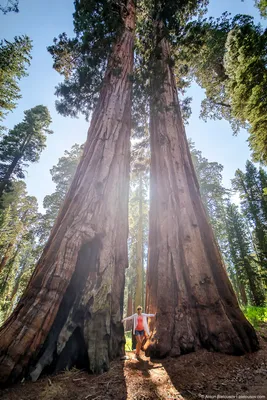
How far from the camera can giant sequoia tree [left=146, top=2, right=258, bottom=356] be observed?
10.4ft

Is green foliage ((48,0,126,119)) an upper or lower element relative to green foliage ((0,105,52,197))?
lower

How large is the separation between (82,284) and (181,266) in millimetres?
2008

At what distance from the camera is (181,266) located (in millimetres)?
3979

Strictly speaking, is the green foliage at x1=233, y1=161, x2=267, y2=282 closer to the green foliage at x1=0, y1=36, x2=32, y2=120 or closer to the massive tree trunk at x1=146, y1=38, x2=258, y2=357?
the massive tree trunk at x1=146, y1=38, x2=258, y2=357

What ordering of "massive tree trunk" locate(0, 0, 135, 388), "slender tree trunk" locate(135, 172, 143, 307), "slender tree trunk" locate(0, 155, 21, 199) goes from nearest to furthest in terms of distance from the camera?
1. "massive tree trunk" locate(0, 0, 135, 388)
2. "slender tree trunk" locate(135, 172, 143, 307)
3. "slender tree trunk" locate(0, 155, 21, 199)

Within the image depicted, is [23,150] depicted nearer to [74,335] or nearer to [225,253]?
[74,335]

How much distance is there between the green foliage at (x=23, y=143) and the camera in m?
15.7

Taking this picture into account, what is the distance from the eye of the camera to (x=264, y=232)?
1584 centimetres

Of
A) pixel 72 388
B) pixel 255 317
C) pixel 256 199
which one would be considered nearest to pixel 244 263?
pixel 256 199

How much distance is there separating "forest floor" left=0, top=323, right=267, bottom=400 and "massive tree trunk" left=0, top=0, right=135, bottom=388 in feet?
0.70

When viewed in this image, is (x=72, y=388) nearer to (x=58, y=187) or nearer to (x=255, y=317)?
(x=255, y=317)

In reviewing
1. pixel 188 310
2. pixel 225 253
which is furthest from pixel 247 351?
pixel 225 253

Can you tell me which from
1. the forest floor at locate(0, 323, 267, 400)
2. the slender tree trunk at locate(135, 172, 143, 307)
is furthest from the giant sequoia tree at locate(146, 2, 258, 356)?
the slender tree trunk at locate(135, 172, 143, 307)

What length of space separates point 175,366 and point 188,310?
0.91 meters
